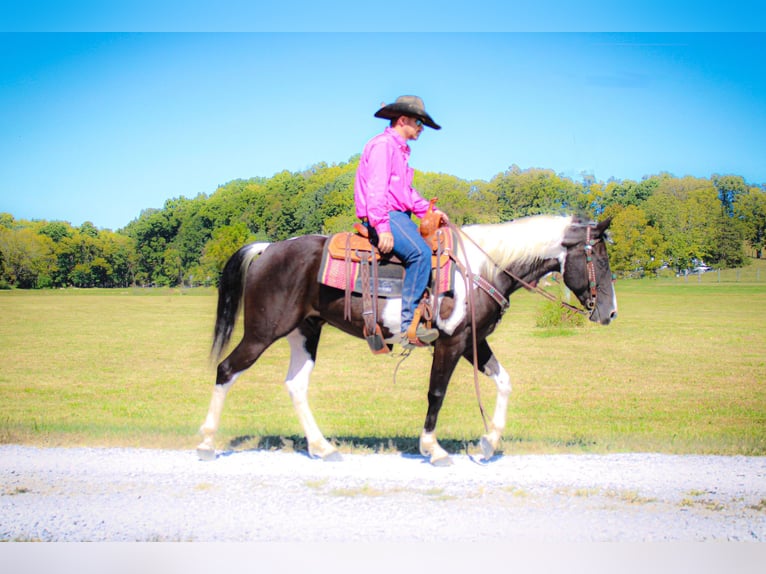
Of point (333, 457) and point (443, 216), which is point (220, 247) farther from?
point (443, 216)

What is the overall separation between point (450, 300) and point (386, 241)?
2.67 ft

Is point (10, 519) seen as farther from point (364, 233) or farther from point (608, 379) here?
point (608, 379)

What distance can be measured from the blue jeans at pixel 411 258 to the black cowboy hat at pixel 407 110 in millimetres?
892

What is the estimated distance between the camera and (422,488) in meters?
5.38

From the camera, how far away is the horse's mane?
6.12 m

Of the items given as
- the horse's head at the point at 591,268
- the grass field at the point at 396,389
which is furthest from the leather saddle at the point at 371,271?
the grass field at the point at 396,389

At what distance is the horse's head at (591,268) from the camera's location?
5.98 meters

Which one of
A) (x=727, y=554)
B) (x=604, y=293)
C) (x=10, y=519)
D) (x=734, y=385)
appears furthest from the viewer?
(x=734, y=385)

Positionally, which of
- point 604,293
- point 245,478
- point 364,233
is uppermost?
point 364,233

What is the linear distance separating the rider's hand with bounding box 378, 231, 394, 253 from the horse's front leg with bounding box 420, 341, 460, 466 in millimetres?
1000

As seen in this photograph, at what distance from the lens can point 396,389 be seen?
44.5 feet

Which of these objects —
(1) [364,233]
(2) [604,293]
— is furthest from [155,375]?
(2) [604,293]

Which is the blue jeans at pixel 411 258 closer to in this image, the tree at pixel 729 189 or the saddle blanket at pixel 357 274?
the saddle blanket at pixel 357 274

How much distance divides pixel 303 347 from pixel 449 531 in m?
2.60
